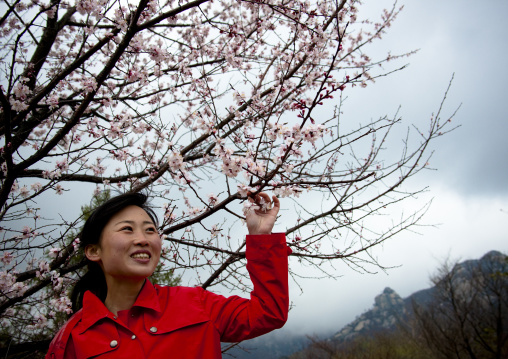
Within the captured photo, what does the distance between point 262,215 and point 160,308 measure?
58 cm

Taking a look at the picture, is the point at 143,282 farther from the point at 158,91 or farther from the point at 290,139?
the point at 158,91

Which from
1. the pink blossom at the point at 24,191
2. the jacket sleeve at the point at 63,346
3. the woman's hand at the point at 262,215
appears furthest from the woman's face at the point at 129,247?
the pink blossom at the point at 24,191

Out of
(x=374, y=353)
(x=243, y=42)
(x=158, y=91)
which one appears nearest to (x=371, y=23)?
(x=243, y=42)

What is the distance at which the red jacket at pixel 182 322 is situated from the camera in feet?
4.07

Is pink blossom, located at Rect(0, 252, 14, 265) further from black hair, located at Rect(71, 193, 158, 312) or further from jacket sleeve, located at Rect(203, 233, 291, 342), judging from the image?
jacket sleeve, located at Rect(203, 233, 291, 342)

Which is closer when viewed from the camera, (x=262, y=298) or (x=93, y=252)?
(x=262, y=298)

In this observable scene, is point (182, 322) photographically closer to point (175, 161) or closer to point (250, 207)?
point (250, 207)

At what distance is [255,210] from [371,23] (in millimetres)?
4527

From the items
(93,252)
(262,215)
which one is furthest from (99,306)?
(262,215)

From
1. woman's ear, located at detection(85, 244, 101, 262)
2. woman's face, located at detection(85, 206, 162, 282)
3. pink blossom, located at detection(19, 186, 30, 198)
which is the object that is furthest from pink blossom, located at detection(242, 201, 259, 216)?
pink blossom, located at detection(19, 186, 30, 198)

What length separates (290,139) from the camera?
1697mm

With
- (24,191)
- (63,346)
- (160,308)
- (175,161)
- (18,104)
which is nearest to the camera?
(63,346)

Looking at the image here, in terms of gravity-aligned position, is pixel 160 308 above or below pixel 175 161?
below

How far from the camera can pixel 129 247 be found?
1465 mm
